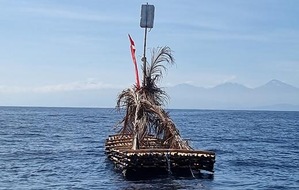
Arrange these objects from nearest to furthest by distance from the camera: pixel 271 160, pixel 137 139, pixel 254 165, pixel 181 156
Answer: pixel 181 156, pixel 137 139, pixel 254 165, pixel 271 160

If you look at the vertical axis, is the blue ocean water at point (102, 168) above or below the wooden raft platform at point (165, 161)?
below

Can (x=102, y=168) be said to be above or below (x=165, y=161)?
below

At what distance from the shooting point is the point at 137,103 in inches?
1277

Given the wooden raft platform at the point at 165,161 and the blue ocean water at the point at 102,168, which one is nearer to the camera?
the blue ocean water at the point at 102,168

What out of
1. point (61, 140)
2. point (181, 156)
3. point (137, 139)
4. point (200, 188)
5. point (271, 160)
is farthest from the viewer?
point (61, 140)

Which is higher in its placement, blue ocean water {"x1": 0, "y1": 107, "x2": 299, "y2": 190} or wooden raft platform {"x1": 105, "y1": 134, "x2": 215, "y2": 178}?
wooden raft platform {"x1": 105, "y1": 134, "x2": 215, "y2": 178}

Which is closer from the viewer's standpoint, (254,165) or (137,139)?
(137,139)

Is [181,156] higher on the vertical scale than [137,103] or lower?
lower

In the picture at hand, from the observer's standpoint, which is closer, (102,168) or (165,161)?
(165,161)

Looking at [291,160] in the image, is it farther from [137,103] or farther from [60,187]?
[60,187]

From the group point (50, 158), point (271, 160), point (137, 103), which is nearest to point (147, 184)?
point (137, 103)

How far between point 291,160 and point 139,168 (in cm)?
1707

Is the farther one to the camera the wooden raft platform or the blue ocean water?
the wooden raft platform

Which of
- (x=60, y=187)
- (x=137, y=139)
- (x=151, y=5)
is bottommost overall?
(x=60, y=187)
